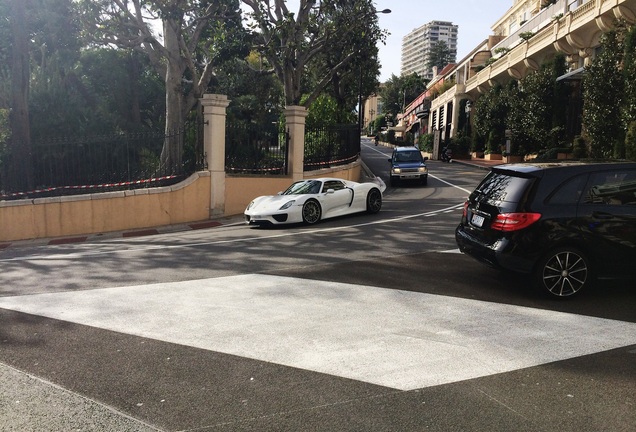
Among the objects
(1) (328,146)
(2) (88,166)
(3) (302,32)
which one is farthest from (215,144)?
(3) (302,32)

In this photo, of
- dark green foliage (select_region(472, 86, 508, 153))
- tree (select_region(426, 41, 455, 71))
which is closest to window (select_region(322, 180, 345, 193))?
dark green foliage (select_region(472, 86, 508, 153))

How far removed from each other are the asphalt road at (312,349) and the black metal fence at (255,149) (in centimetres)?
914

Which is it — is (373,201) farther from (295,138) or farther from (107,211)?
(107,211)

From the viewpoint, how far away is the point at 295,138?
61.8 ft

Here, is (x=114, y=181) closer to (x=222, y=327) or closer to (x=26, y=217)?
(x=26, y=217)

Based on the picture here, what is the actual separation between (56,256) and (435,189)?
635 inches

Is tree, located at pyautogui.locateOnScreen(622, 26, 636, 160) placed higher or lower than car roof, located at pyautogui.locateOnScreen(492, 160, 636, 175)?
higher

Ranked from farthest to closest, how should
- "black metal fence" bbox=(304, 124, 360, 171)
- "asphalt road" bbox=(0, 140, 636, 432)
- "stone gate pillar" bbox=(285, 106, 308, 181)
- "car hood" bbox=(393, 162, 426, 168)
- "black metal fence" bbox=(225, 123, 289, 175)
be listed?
"car hood" bbox=(393, 162, 426, 168) → "black metal fence" bbox=(304, 124, 360, 171) → "stone gate pillar" bbox=(285, 106, 308, 181) → "black metal fence" bbox=(225, 123, 289, 175) → "asphalt road" bbox=(0, 140, 636, 432)

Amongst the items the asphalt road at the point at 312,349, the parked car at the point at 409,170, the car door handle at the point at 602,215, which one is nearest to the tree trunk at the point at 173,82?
the parked car at the point at 409,170

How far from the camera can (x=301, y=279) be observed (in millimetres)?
7367

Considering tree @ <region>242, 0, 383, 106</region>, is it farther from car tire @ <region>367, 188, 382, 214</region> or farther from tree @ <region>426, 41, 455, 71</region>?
tree @ <region>426, 41, 455, 71</region>

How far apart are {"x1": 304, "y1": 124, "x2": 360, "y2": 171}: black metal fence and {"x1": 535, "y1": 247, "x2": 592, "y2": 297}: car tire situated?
14.6 meters

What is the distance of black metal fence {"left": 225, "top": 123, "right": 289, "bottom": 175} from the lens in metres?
17.3

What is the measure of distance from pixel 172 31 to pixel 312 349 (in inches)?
666
